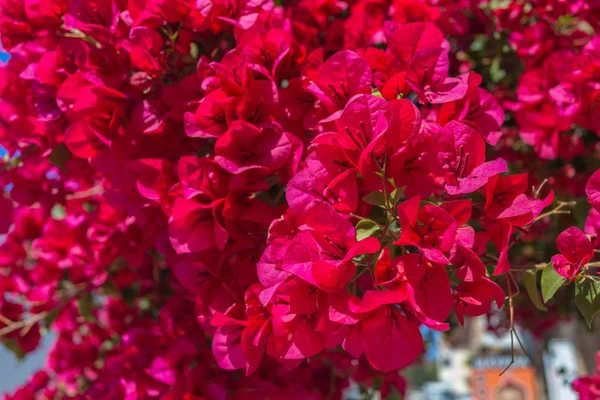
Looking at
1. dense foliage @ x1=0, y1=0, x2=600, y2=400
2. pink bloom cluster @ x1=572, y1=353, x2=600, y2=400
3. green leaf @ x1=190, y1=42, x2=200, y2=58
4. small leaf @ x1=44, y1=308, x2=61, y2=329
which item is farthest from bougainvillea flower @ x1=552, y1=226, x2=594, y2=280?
small leaf @ x1=44, y1=308, x2=61, y2=329

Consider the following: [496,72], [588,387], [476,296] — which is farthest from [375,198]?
[496,72]

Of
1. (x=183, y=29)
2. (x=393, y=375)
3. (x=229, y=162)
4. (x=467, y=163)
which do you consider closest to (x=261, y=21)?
(x=183, y=29)

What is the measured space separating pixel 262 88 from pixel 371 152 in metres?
0.17

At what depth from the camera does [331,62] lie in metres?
0.58

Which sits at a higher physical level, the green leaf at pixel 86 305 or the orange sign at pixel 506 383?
the green leaf at pixel 86 305

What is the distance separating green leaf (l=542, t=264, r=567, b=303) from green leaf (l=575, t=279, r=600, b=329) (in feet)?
0.06

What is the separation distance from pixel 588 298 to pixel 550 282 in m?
0.03

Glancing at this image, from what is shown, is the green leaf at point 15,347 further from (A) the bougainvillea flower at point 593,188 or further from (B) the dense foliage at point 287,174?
(A) the bougainvillea flower at point 593,188

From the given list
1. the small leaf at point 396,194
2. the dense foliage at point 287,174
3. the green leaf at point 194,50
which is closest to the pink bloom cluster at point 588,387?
the dense foliage at point 287,174

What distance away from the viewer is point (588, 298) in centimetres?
53

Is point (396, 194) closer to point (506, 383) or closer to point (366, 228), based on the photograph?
point (366, 228)

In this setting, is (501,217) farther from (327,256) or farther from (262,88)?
(262,88)

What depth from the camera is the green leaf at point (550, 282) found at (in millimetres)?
539

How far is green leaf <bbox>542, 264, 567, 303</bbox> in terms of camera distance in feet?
1.77
